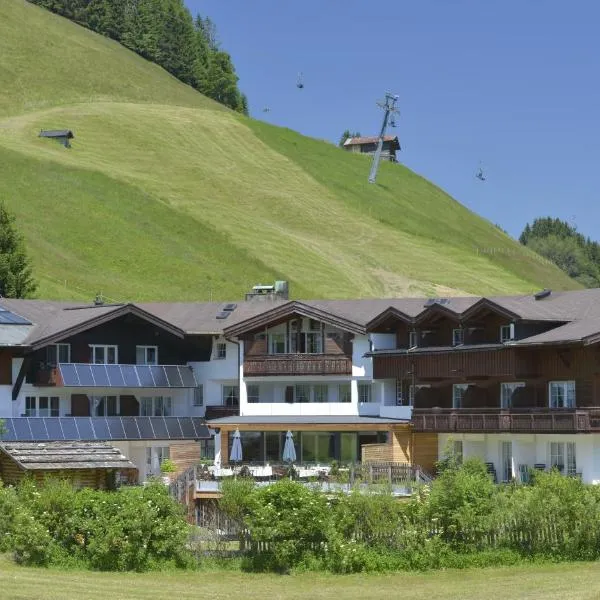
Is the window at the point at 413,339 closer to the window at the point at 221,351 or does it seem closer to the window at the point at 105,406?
the window at the point at 221,351

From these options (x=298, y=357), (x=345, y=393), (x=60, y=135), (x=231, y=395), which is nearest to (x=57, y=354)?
(x=231, y=395)

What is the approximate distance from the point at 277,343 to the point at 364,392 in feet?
17.6

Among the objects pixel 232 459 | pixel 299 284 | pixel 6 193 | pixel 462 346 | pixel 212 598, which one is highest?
pixel 6 193

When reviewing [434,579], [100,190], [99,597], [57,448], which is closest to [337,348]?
[57,448]

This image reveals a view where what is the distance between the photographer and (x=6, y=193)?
15288cm

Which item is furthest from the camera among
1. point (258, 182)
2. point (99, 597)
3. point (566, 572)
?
point (258, 182)

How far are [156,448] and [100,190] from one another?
9372 cm

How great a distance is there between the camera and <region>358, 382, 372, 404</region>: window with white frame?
3073 inches

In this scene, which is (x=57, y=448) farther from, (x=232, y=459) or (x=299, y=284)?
(x=299, y=284)

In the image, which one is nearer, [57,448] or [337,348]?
[57,448]

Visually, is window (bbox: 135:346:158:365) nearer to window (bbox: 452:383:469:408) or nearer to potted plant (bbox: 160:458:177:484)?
potted plant (bbox: 160:458:177:484)

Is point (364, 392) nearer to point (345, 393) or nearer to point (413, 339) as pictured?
point (345, 393)

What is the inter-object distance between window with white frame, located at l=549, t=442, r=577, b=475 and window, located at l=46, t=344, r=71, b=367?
84.7 feet

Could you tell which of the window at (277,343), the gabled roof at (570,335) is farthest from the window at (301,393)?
the gabled roof at (570,335)
